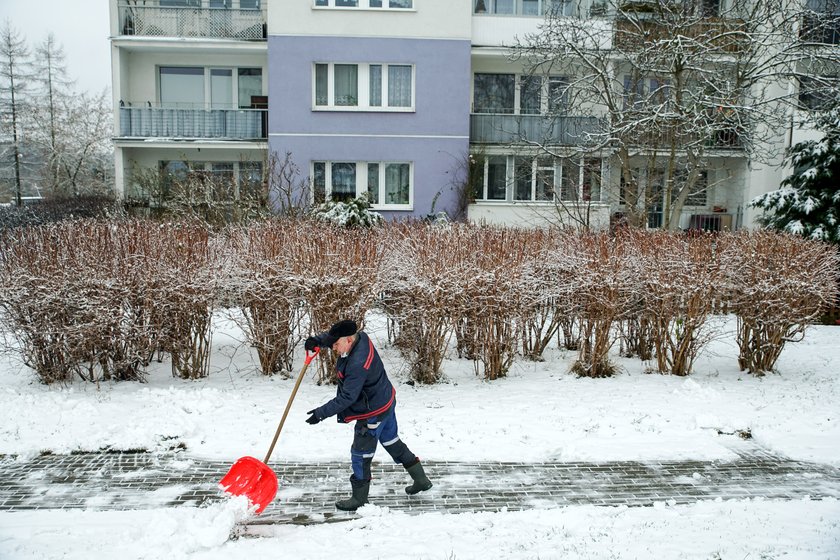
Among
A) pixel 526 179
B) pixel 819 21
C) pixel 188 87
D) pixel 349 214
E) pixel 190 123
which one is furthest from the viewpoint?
pixel 188 87

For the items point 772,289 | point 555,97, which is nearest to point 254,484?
point 772,289

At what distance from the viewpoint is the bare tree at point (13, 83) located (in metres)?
40.1

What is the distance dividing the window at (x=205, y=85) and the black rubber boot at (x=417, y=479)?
20.5 meters

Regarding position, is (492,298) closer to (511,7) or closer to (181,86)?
(511,7)

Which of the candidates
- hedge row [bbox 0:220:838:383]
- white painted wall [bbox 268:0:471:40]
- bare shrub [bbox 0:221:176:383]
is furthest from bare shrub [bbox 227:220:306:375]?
white painted wall [bbox 268:0:471:40]

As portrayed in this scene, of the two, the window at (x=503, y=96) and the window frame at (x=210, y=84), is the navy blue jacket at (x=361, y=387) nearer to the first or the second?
the window at (x=503, y=96)

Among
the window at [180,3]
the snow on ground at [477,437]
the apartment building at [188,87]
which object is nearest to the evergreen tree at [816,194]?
the snow on ground at [477,437]

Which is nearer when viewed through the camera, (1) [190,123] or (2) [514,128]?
(1) [190,123]

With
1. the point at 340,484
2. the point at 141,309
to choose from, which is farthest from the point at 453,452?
the point at 141,309

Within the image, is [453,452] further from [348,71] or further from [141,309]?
[348,71]

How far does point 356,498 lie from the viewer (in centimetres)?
524

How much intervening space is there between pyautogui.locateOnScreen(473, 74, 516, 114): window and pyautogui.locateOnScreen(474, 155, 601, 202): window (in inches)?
74.5

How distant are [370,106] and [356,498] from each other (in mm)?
18043

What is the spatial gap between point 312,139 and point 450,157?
15.1 ft
